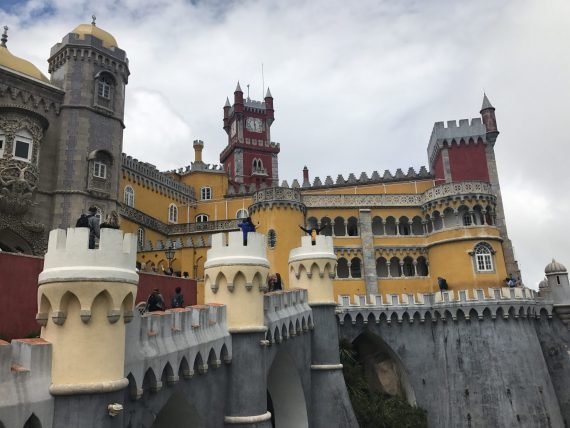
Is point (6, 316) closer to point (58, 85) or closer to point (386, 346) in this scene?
point (58, 85)

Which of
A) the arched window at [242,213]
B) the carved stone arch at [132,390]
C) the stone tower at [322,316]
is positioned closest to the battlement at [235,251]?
the carved stone arch at [132,390]

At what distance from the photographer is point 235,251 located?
1356 centimetres

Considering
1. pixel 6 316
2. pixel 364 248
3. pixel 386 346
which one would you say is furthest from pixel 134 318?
pixel 364 248

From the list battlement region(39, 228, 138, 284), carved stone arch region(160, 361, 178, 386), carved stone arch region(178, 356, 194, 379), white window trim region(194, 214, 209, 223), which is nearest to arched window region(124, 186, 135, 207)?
white window trim region(194, 214, 209, 223)

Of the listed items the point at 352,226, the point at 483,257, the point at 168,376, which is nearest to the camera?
the point at 168,376

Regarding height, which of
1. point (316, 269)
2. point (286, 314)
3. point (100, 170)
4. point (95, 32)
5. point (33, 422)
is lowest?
point (33, 422)

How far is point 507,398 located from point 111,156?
30.3 meters

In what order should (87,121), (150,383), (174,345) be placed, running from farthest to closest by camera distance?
(87,121), (174,345), (150,383)

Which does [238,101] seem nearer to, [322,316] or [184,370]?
[322,316]

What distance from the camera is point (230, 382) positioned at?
1310 centimetres

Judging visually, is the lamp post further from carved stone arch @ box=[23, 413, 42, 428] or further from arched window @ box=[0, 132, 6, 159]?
carved stone arch @ box=[23, 413, 42, 428]

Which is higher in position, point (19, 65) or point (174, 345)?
point (19, 65)

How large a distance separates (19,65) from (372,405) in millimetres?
30279

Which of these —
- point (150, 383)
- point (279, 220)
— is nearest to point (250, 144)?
point (279, 220)
